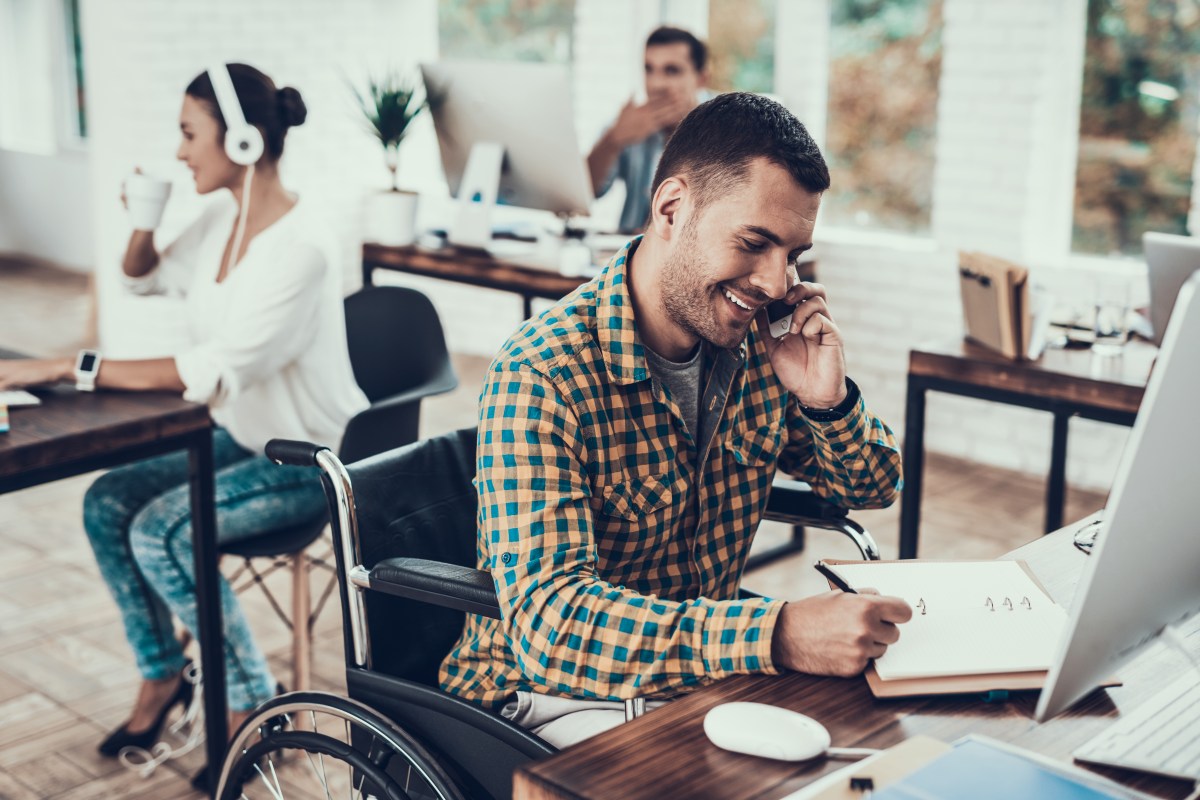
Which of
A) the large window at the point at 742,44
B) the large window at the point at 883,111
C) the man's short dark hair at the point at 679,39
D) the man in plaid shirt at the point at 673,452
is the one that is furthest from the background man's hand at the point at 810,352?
the large window at the point at 742,44

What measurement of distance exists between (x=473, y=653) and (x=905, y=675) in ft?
1.73

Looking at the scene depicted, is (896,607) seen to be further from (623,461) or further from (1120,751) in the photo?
(623,461)

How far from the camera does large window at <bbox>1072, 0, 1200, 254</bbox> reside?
148 inches

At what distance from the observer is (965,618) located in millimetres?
1187

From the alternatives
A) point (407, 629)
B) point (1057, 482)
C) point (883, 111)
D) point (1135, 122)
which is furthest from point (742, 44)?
point (407, 629)

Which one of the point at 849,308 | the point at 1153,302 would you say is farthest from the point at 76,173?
the point at 1153,302

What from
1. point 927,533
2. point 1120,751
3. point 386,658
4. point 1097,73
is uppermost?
point 1097,73

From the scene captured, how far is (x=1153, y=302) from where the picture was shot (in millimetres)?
2455

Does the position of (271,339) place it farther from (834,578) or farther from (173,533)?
(834,578)

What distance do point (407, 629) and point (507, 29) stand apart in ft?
14.3

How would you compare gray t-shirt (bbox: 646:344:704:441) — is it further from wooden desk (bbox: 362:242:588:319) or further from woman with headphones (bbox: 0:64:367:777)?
wooden desk (bbox: 362:242:588:319)

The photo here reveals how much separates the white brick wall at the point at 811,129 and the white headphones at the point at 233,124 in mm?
2487

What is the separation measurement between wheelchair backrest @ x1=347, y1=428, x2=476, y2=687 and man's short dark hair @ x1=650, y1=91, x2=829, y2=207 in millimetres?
449

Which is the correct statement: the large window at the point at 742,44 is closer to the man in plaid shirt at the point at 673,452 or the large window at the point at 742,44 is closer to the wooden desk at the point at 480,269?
the wooden desk at the point at 480,269
